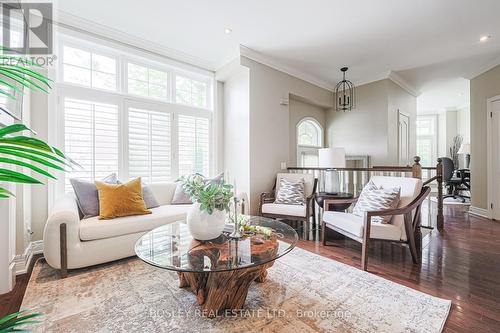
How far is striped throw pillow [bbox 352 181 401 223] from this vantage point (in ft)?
8.39

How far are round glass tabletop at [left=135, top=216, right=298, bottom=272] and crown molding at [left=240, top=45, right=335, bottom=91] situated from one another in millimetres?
2953

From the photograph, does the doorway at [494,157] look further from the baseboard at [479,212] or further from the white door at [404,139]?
the white door at [404,139]

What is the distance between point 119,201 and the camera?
2734 millimetres

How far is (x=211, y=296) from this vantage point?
1.66m

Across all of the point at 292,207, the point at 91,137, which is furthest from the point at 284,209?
the point at 91,137

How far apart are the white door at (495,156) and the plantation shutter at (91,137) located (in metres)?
6.53

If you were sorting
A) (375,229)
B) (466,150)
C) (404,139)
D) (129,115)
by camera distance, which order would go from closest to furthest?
1. (375,229)
2. (129,115)
3. (404,139)
4. (466,150)

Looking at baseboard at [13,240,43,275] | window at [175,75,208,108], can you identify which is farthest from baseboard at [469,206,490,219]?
baseboard at [13,240,43,275]

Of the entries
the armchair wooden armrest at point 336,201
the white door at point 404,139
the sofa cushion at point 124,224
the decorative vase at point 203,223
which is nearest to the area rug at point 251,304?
the sofa cushion at point 124,224

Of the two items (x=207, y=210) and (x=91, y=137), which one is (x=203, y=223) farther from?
(x=91, y=137)

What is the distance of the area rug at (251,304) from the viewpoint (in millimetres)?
1587

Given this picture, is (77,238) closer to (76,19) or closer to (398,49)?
(76,19)

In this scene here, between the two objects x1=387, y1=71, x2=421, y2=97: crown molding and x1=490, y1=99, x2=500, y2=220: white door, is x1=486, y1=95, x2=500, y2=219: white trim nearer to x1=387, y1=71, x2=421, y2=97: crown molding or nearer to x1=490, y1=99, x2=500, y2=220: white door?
x1=490, y1=99, x2=500, y2=220: white door

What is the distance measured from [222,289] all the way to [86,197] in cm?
210
